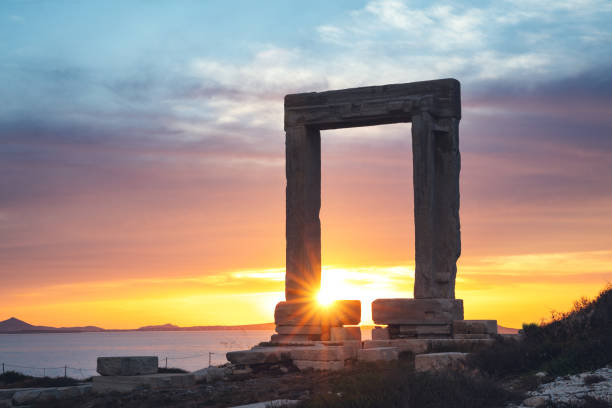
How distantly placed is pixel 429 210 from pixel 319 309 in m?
3.38

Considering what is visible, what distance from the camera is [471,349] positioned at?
1653cm

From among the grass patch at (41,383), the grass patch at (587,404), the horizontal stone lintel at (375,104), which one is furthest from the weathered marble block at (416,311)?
the grass patch at (587,404)

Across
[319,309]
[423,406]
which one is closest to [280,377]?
[319,309]

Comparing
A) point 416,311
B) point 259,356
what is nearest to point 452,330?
point 416,311

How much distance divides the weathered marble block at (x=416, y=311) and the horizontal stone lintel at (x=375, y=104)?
13.7 feet

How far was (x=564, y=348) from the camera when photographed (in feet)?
44.2

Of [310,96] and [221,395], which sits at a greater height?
[310,96]

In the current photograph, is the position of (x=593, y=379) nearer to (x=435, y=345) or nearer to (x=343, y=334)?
(x=435, y=345)

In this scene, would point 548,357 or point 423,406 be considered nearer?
point 423,406

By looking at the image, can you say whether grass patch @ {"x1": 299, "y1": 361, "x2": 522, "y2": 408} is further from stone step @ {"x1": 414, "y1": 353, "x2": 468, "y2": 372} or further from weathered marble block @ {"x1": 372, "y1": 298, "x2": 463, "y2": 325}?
weathered marble block @ {"x1": 372, "y1": 298, "x2": 463, "y2": 325}

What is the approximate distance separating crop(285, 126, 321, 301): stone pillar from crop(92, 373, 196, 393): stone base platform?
13.8 feet

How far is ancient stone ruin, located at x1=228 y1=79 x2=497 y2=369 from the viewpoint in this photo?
18172 millimetres

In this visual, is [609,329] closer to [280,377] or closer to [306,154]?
[280,377]

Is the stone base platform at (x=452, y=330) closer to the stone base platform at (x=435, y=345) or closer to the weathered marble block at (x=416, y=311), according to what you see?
the weathered marble block at (x=416, y=311)
